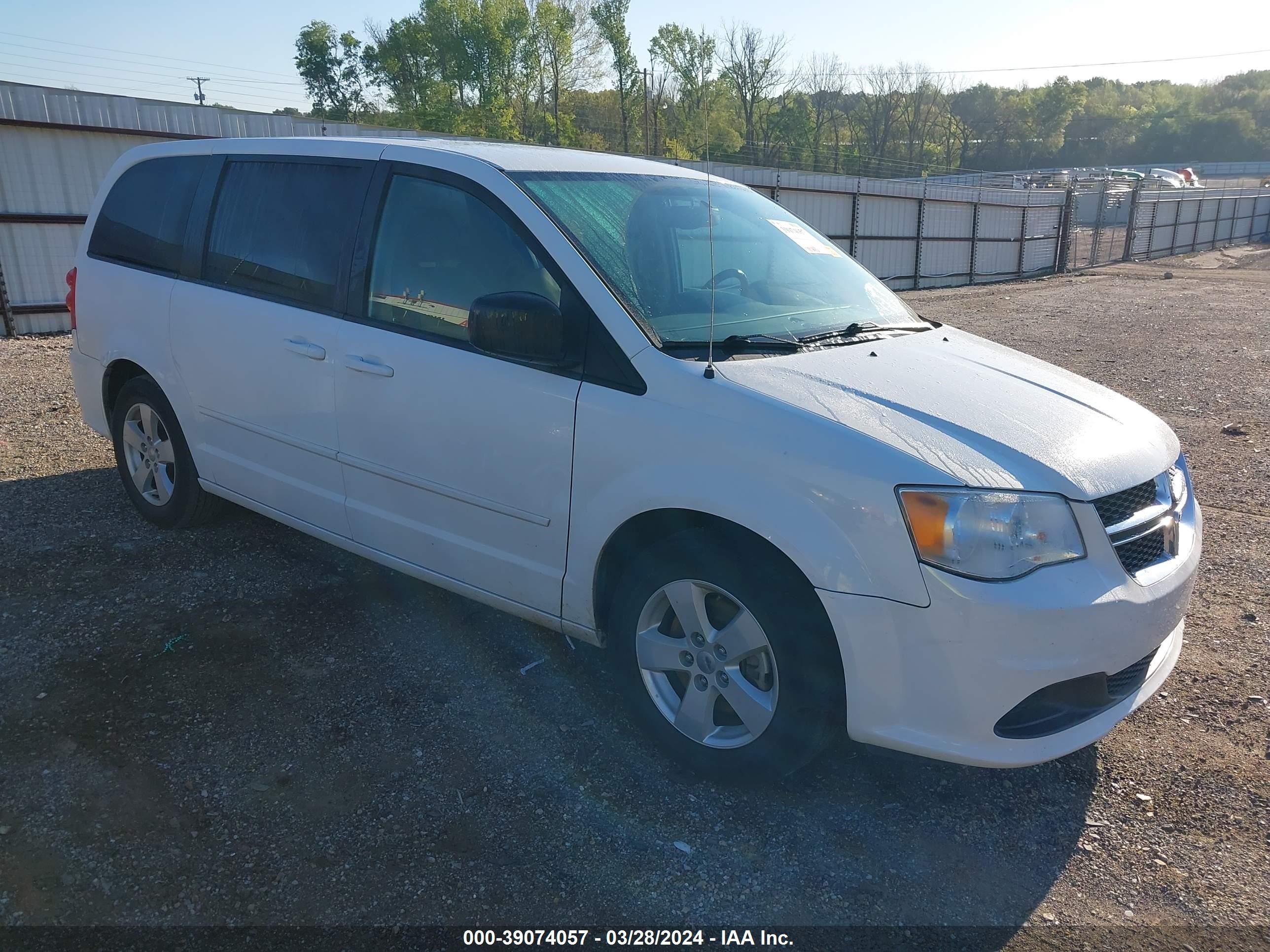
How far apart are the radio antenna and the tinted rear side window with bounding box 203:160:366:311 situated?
138cm

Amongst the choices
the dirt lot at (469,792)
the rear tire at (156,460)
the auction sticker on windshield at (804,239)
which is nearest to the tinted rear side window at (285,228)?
the rear tire at (156,460)

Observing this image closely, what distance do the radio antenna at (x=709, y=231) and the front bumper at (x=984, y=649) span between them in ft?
2.69

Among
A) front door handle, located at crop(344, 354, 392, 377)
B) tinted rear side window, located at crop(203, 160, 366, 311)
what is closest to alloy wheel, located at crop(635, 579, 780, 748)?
front door handle, located at crop(344, 354, 392, 377)

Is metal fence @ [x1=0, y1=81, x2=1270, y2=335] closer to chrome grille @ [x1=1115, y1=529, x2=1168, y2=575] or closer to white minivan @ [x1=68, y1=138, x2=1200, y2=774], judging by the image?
white minivan @ [x1=68, y1=138, x2=1200, y2=774]

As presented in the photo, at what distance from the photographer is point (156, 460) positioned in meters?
4.83

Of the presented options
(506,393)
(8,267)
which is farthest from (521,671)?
(8,267)

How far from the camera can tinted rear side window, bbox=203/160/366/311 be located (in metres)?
3.75

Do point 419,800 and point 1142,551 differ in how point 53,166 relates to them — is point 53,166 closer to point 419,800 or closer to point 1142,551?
point 419,800

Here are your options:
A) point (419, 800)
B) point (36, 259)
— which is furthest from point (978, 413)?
point (36, 259)

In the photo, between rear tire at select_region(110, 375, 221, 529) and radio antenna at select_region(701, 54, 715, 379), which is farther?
rear tire at select_region(110, 375, 221, 529)

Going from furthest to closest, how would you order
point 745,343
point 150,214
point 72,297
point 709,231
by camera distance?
point 72,297 < point 150,214 < point 709,231 < point 745,343

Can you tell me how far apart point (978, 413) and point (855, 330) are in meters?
0.78

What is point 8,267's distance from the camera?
11.7 m

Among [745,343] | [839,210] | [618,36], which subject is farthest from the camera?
[618,36]
